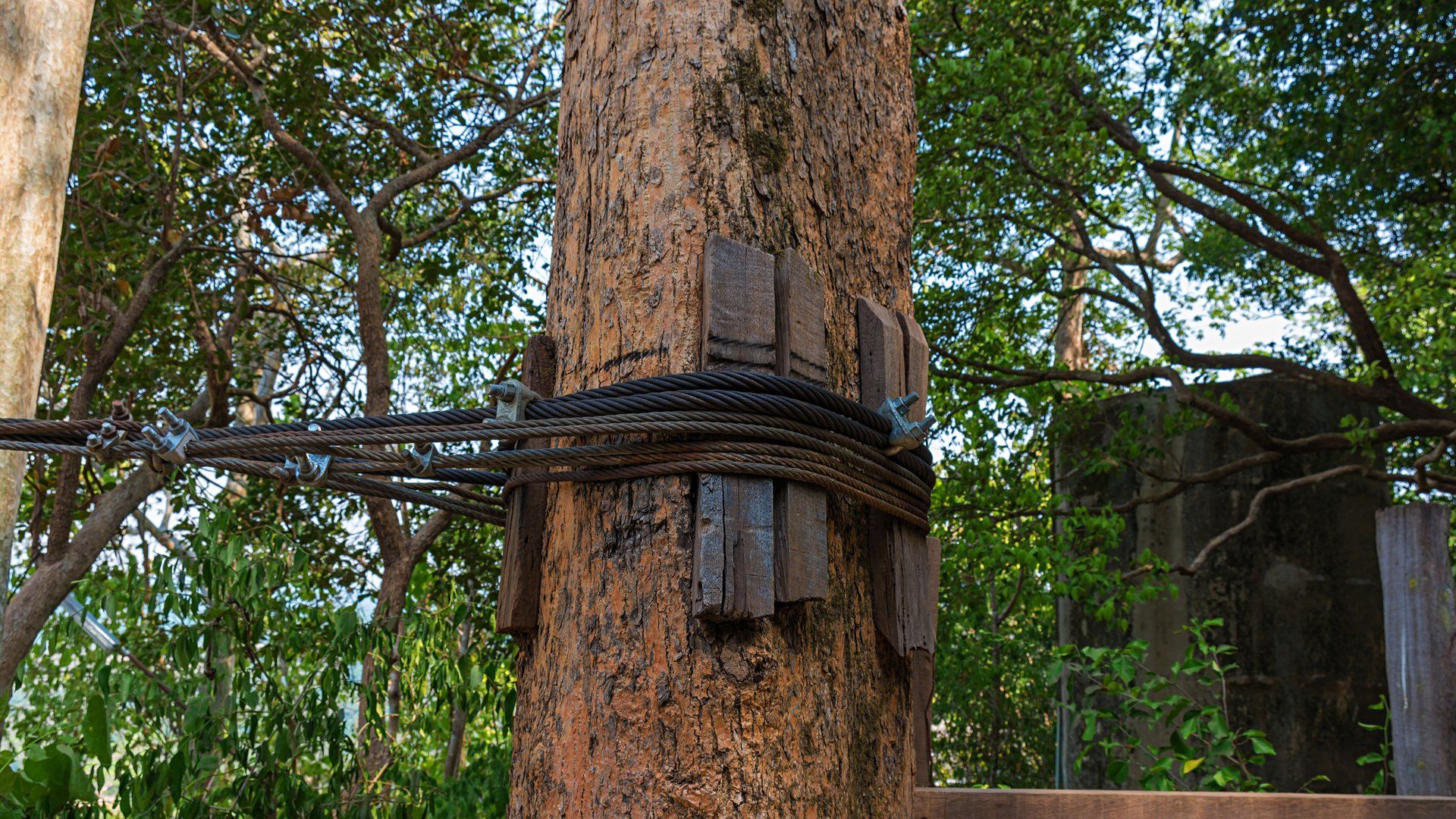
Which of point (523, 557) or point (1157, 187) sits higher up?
point (1157, 187)

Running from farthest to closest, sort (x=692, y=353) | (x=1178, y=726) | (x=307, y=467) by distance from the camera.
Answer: (x=1178, y=726) < (x=307, y=467) < (x=692, y=353)

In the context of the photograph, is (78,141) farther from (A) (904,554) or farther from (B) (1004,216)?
(A) (904,554)

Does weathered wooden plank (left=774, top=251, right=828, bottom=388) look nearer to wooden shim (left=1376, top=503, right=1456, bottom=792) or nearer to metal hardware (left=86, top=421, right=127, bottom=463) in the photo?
metal hardware (left=86, top=421, right=127, bottom=463)

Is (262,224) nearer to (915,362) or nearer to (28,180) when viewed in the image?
(28,180)

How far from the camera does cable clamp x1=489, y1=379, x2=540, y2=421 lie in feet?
4.44

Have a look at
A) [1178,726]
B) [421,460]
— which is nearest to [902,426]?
[421,460]

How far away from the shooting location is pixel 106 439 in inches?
61.2

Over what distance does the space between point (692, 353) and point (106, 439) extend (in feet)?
2.89

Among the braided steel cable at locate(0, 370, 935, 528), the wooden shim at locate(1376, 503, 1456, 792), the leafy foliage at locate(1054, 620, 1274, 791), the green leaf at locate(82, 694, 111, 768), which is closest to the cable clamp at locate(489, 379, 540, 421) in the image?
the braided steel cable at locate(0, 370, 935, 528)

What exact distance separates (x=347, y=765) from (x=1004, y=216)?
172 inches

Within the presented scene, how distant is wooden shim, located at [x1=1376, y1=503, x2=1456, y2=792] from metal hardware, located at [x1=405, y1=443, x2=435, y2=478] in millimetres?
2690

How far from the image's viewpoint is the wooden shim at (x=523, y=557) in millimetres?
1359

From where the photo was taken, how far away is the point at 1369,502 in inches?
243

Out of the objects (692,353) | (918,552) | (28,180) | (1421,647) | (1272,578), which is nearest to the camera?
(692,353)
